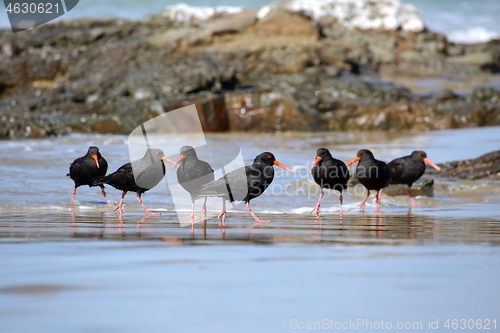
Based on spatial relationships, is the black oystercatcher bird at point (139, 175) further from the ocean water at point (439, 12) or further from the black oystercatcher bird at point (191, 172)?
the ocean water at point (439, 12)

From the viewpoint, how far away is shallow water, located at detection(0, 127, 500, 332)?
10.3 feet

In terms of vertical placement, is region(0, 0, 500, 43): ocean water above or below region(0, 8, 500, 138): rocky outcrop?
above

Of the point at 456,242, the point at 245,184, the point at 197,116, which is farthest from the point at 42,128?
the point at 456,242

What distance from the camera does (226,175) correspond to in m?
→ 6.40

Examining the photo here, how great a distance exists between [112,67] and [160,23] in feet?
25.6

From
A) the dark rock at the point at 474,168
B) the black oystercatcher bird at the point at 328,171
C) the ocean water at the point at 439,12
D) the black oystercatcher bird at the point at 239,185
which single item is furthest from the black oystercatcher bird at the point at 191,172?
the ocean water at the point at 439,12

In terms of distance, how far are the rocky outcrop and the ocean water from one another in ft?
16.0

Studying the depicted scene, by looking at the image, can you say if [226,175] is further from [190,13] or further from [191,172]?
[190,13]

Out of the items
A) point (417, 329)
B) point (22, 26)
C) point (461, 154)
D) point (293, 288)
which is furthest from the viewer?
point (22, 26)

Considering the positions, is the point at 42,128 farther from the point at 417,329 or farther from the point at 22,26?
the point at 22,26

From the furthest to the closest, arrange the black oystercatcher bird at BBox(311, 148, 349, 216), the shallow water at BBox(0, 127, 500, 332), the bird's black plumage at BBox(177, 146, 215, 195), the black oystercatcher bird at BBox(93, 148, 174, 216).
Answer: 1. the black oystercatcher bird at BBox(311, 148, 349, 216)
2. the black oystercatcher bird at BBox(93, 148, 174, 216)
3. the bird's black plumage at BBox(177, 146, 215, 195)
4. the shallow water at BBox(0, 127, 500, 332)

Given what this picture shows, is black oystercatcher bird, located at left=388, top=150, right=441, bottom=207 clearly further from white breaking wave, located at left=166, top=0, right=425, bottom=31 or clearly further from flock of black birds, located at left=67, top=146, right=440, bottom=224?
white breaking wave, located at left=166, top=0, right=425, bottom=31

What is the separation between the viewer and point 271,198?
8.05 m

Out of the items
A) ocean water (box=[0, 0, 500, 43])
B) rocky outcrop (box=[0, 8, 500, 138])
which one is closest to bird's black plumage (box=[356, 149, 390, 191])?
rocky outcrop (box=[0, 8, 500, 138])
